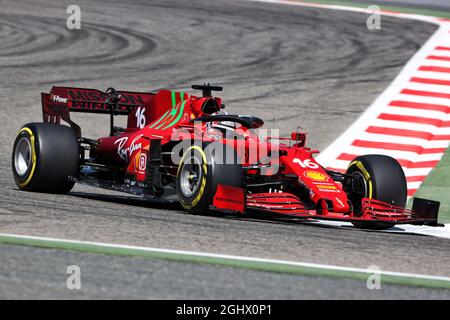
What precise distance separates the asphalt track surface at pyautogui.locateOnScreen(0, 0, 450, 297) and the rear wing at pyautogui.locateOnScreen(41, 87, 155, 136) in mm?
894

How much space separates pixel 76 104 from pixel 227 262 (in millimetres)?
5400

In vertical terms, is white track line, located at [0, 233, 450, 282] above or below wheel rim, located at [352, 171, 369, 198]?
below

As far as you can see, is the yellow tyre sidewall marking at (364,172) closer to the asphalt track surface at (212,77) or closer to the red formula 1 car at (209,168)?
the red formula 1 car at (209,168)

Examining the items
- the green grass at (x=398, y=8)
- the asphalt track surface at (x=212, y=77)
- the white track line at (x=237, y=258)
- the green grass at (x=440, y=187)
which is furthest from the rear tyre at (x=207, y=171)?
the green grass at (x=398, y=8)

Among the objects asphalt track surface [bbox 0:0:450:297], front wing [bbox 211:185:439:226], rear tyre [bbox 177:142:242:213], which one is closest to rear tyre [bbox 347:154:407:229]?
front wing [bbox 211:185:439:226]

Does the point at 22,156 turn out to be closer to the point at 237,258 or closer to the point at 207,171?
the point at 207,171

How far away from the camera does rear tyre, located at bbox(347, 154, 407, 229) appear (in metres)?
10.5

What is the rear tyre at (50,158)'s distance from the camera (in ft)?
36.7

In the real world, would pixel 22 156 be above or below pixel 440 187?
above

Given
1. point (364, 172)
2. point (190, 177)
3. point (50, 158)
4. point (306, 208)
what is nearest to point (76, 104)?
point (50, 158)

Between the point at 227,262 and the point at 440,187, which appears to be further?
the point at 440,187

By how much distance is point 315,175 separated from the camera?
1024 centimetres

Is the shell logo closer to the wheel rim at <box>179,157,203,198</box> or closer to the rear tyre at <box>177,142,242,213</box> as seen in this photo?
the rear tyre at <box>177,142,242,213</box>

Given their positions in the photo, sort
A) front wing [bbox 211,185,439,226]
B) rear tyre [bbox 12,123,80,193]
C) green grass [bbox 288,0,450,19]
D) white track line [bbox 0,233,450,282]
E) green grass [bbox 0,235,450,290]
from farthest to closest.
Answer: green grass [bbox 288,0,450,19] → rear tyre [bbox 12,123,80,193] → front wing [bbox 211,185,439,226] → white track line [bbox 0,233,450,282] → green grass [bbox 0,235,450,290]
